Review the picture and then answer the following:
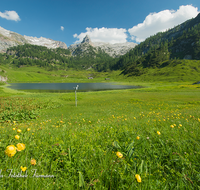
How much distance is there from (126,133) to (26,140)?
3769mm

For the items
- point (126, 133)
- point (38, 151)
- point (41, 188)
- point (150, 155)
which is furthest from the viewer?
point (126, 133)

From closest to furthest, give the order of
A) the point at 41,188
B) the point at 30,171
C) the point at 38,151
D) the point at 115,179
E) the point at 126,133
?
1. the point at 41,188
2. the point at 30,171
3. the point at 115,179
4. the point at 38,151
5. the point at 126,133

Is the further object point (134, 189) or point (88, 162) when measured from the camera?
point (88, 162)

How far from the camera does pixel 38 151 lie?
10.4 feet

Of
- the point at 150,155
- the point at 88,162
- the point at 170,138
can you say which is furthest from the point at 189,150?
the point at 88,162

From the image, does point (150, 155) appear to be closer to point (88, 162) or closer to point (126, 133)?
point (126, 133)

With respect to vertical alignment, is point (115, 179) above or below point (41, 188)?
below

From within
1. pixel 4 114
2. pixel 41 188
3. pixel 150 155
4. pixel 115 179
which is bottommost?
pixel 4 114

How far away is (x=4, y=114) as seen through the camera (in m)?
14.6

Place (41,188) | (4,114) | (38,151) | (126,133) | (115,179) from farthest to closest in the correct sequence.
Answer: (4,114), (126,133), (38,151), (115,179), (41,188)

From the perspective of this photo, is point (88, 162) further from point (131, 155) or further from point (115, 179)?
point (131, 155)

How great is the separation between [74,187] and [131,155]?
5.94 ft

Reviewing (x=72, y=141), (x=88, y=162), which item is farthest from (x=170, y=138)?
(x=72, y=141)

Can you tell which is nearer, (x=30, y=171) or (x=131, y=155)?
(x=30, y=171)
